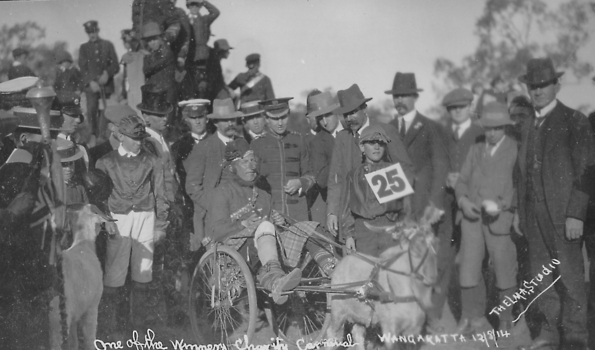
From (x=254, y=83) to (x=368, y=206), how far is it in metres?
1.65

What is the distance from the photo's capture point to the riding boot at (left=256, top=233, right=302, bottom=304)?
5.50 meters

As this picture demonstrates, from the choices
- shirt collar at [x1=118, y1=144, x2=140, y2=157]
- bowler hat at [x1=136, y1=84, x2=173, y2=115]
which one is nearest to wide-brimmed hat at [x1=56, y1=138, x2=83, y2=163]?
shirt collar at [x1=118, y1=144, x2=140, y2=157]

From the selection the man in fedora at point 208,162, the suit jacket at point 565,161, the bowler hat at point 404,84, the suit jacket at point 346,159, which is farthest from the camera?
the man in fedora at point 208,162

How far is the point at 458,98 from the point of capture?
20.1ft

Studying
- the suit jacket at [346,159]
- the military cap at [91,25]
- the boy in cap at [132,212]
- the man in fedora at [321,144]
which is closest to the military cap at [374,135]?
the suit jacket at [346,159]

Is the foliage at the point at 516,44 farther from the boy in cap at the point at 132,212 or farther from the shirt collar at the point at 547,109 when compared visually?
the boy in cap at the point at 132,212

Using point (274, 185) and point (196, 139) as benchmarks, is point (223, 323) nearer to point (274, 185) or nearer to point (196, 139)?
point (274, 185)

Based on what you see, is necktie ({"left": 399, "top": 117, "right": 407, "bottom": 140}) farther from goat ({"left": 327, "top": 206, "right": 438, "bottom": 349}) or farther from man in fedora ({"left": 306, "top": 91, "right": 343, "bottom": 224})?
goat ({"left": 327, "top": 206, "right": 438, "bottom": 349})

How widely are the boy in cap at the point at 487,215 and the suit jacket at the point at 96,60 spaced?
11.1ft

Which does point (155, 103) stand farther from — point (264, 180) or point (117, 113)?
point (264, 180)

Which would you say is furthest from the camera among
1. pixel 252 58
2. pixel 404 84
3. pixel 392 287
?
pixel 252 58

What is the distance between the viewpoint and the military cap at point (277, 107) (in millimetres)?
6420

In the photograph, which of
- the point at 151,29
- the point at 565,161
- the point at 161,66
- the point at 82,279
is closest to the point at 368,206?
the point at 565,161

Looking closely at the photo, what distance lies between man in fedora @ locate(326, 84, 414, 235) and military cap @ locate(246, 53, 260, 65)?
0.82m
